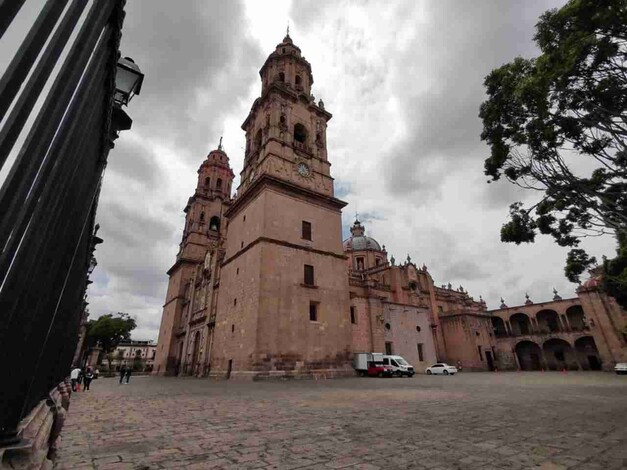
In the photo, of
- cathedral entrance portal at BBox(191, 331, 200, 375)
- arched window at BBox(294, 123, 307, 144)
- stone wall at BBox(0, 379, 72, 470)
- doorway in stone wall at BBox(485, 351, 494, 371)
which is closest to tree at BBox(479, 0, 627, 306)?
stone wall at BBox(0, 379, 72, 470)

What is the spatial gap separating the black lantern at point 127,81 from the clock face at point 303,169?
2089 centimetres

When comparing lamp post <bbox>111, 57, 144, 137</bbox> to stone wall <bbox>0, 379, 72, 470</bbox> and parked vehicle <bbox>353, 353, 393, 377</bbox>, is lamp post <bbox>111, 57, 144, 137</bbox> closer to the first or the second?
stone wall <bbox>0, 379, 72, 470</bbox>

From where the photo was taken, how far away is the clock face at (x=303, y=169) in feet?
80.4

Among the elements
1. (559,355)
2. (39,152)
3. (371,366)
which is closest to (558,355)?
(559,355)

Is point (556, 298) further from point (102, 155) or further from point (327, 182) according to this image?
point (102, 155)

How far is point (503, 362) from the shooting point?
41.2 metres

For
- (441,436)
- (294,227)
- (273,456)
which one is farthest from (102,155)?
(294,227)

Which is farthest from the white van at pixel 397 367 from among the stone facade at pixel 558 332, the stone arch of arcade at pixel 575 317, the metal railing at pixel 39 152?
the stone arch of arcade at pixel 575 317

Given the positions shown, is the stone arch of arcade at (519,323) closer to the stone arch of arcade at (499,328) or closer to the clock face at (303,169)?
the stone arch of arcade at (499,328)

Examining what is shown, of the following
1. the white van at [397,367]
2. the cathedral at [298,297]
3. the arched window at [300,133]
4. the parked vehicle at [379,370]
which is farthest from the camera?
the arched window at [300,133]

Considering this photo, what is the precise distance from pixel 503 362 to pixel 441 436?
4547 cm

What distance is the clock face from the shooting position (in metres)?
24.5

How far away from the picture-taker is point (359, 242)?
5053cm

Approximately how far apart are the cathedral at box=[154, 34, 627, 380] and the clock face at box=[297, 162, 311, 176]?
4.0 inches
